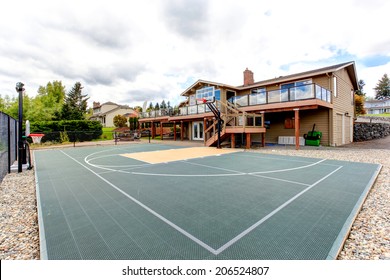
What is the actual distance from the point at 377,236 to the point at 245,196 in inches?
87.2

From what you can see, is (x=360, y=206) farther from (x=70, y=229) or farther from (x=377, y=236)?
(x=70, y=229)

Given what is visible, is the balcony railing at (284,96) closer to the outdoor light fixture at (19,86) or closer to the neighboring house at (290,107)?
the neighboring house at (290,107)

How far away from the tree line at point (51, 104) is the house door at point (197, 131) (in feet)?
65.8

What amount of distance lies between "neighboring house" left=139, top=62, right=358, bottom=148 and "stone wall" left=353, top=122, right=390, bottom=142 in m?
1.81

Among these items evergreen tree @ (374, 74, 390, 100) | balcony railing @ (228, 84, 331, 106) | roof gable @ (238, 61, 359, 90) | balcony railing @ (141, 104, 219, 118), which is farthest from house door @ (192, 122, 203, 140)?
evergreen tree @ (374, 74, 390, 100)

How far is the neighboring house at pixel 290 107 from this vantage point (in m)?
12.9

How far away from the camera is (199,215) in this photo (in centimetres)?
342

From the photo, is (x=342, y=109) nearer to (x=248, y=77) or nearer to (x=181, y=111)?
(x=248, y=77)

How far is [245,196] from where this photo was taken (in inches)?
172

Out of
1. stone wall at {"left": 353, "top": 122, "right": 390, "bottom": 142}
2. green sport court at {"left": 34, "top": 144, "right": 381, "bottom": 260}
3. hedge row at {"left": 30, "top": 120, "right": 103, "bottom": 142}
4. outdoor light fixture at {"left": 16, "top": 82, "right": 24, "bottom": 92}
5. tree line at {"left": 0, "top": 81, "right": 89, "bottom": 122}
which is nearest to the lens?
green sport court at {"left": 34, "top": 144, "right": 381, "bottom": 260}

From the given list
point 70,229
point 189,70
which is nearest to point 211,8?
point 70,229

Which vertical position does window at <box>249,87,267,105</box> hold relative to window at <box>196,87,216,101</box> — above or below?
below

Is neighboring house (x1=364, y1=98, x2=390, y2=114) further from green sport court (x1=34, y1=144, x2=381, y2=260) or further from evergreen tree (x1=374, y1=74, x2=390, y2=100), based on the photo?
green sport court (x1=34, y1=144, x2=381, y2=260)

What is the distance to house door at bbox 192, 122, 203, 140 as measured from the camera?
22578 mm
